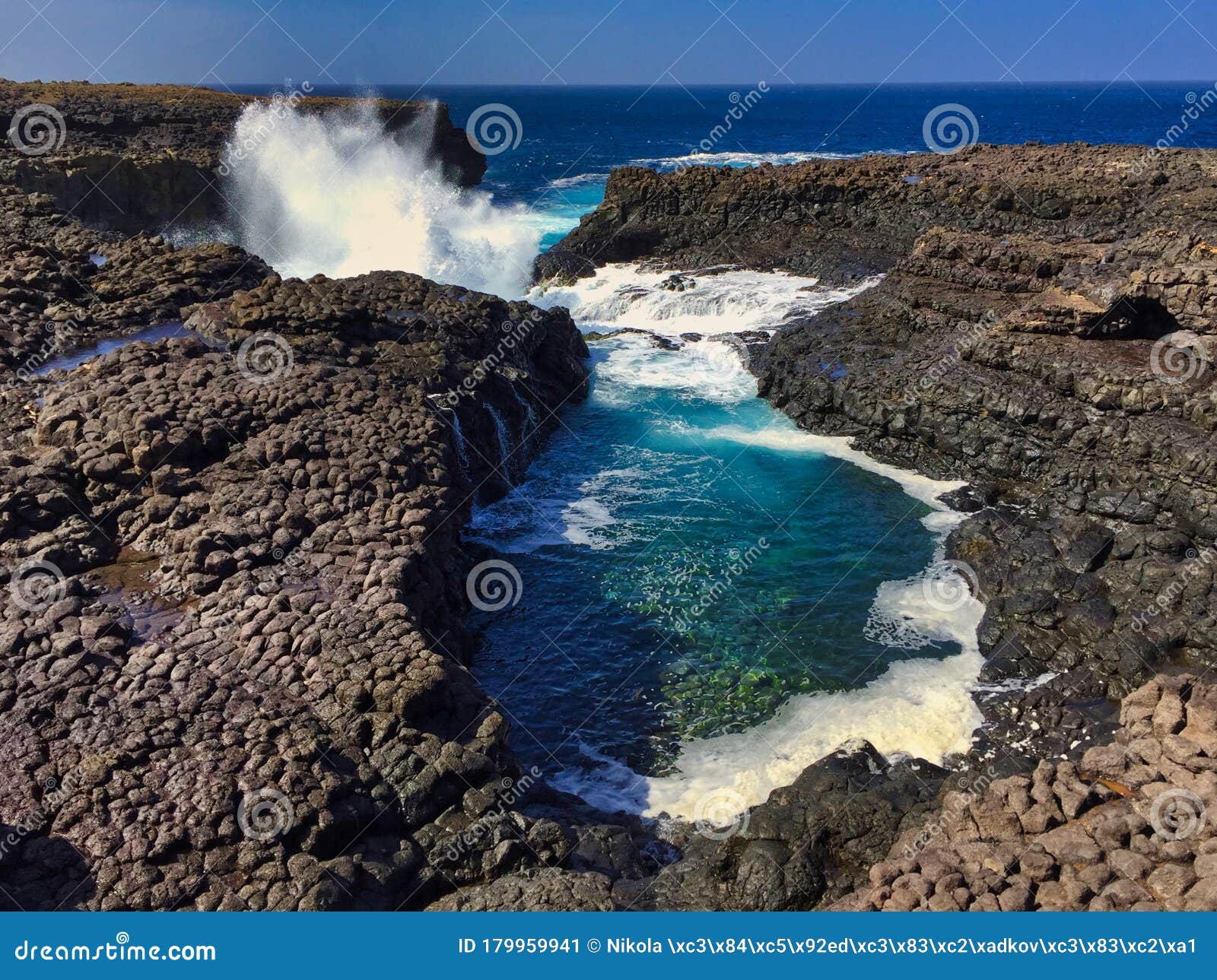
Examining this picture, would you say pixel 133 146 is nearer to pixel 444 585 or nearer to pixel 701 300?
pixel 701 300

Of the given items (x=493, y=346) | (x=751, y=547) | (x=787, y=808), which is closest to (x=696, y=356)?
(x=493, y=346)

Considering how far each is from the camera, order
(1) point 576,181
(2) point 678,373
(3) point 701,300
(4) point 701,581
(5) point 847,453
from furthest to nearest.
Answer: (1) point 576,181 → (3) point 701,300 → (2) point 678,373 → (5) point 847,453 → (4) point 701,581

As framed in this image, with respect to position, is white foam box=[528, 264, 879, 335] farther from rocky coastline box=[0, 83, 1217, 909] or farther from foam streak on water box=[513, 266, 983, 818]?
foam streak on water box=[513, 266, 983, 818]

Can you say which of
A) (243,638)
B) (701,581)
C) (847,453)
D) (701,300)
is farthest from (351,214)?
(243,638)

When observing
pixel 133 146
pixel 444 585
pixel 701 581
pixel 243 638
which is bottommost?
pixel 701 581

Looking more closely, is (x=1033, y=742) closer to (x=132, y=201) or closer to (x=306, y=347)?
(x=306, y=347)

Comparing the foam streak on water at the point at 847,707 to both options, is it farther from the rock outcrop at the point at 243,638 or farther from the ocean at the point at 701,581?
the rock outcrop at the point at 243,638
